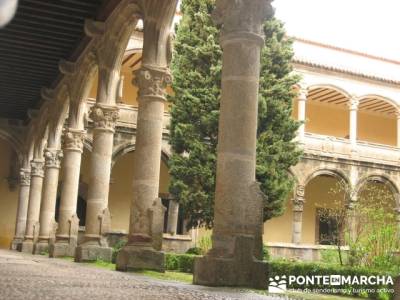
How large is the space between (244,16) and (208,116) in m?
8.27

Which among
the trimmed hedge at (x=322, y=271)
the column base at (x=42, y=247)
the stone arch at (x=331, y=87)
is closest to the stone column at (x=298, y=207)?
the stone arch at (x=331, y=87)

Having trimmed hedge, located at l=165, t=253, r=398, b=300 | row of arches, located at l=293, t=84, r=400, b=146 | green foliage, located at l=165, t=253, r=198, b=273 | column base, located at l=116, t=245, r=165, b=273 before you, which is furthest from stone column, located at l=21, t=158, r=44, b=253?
row of arches, located at l=293, t=84, r=400, b=146

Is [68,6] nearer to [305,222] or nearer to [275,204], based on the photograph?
[275,204]

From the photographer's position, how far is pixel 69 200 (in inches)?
524

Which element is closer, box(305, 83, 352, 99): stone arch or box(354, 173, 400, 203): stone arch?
box(354, 173, 400, 203): stone arch

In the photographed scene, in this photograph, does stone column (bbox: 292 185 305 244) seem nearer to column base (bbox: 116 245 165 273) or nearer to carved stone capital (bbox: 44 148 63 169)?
carved stone capital (bbox: 44 148 63 169)

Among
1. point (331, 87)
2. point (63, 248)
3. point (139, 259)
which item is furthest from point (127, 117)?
point (139, 259)

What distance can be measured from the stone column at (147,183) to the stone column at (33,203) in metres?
10.0

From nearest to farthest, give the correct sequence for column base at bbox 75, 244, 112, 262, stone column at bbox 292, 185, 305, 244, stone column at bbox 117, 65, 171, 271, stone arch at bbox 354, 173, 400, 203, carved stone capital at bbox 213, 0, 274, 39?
carved stone capital at bbox 213, 0, 274, 39 < stone column at bbox 117, 65, 171, 271 < column base at bbox 75, 244, 112, 262 < stone column at bbox 292, 185, 305, 244 < stone arch at bbox 354, 173, 400, 203

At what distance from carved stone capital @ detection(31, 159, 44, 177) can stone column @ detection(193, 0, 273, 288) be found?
45.1 feet

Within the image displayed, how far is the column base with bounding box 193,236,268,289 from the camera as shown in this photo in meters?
5.25

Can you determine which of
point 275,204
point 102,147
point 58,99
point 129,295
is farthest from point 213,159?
point 129,295

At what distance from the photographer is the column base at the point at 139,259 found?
7.79 m

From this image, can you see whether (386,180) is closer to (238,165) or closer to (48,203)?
(48,203)
